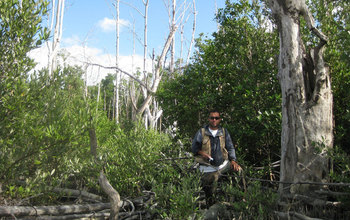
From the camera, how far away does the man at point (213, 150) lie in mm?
5809

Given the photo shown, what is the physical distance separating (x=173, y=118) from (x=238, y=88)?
2309 mm

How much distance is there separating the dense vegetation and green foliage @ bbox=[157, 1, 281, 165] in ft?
0.08

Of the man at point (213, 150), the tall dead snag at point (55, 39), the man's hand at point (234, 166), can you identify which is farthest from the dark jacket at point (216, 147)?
the tall dead snag at point (55, 39)

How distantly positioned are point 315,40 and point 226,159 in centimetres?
346

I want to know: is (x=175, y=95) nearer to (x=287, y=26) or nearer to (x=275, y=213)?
(x=287, y=26)

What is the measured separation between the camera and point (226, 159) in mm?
5938

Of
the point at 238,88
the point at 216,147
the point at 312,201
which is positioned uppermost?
the point at 238,88

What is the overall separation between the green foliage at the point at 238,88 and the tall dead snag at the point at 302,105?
2.64 feet

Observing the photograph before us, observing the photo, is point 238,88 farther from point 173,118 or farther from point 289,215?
point 289,215

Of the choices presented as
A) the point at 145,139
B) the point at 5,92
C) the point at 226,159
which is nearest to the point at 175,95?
the point at 145,139

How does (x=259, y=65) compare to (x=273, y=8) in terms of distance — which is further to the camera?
(x=259, y=65)

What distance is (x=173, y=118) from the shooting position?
8.53 metres

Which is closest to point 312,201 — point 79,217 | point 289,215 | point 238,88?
point 289,215

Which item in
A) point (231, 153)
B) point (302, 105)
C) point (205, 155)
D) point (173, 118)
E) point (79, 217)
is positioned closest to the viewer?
point (79, 217)
